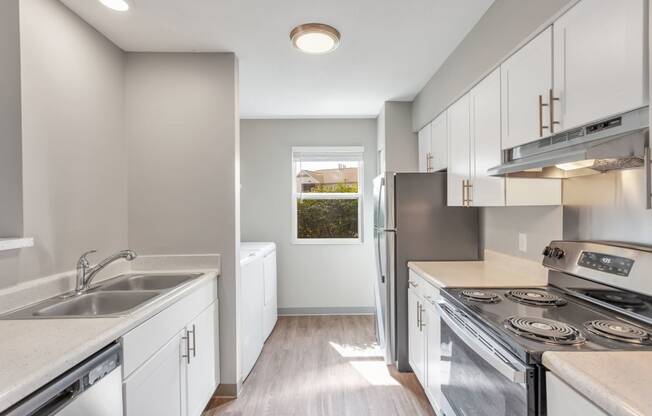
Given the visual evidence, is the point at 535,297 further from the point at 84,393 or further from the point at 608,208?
the point at 84,393

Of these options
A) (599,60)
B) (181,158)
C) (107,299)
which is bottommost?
(107,299)

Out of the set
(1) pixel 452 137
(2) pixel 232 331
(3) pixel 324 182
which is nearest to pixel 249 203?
(3) pixel 324 182

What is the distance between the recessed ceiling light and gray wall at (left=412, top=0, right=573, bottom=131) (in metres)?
1.97

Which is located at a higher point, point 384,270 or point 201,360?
point 384,270

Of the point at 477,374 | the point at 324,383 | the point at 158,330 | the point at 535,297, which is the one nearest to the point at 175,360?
the point at 158,330

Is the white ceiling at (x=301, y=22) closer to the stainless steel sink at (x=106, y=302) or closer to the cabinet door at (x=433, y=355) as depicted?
the stainless steel sink at (x=106, y=302)

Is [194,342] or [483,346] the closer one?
[483,346]

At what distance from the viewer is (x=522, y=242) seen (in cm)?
203

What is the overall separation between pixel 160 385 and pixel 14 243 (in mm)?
892

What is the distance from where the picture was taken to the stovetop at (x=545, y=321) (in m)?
1.05

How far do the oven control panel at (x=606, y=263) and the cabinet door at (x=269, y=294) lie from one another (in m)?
2.55

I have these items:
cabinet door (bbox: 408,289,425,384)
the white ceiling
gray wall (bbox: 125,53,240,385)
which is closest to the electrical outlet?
cabinet door (bbox: 408,289,425,384)

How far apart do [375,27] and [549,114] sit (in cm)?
117

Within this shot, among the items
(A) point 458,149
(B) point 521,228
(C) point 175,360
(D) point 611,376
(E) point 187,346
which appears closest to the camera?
(D) point 611,376
